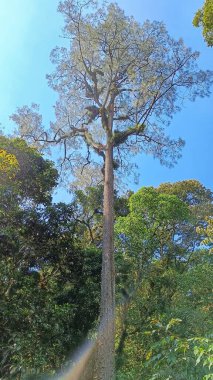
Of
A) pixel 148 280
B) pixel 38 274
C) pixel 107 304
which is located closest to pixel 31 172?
pixel 38 274

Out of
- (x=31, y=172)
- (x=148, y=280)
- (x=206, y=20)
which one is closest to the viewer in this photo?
(x=206, y=20)

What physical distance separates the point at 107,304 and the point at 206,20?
17.3 ft

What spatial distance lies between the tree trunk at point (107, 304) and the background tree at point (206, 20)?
4.36 metres

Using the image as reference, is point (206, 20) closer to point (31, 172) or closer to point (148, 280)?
point (31, 172)

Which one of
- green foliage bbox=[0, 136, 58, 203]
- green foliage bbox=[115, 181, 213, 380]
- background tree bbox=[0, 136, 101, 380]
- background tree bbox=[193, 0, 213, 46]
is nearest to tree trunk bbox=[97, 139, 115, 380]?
background tree bbox=[0, 136, 101, 380]

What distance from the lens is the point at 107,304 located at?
779 centimetres

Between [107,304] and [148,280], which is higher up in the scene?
[148,280]

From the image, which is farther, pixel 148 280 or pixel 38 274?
pixel 148 280

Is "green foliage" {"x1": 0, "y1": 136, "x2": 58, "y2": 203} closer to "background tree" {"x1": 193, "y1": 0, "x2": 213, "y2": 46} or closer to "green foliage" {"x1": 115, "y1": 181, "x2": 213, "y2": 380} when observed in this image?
"green foliage" {"x1": 115, "y1": 181, "x2": 213, "y2": 380}

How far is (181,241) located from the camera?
44.7ft

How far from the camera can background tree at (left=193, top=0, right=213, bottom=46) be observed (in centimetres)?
603

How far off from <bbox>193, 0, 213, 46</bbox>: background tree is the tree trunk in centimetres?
436

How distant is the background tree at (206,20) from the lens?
237 inches

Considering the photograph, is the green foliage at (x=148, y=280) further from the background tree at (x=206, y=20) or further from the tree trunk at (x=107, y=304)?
the background tree at (x=206, y=20)
